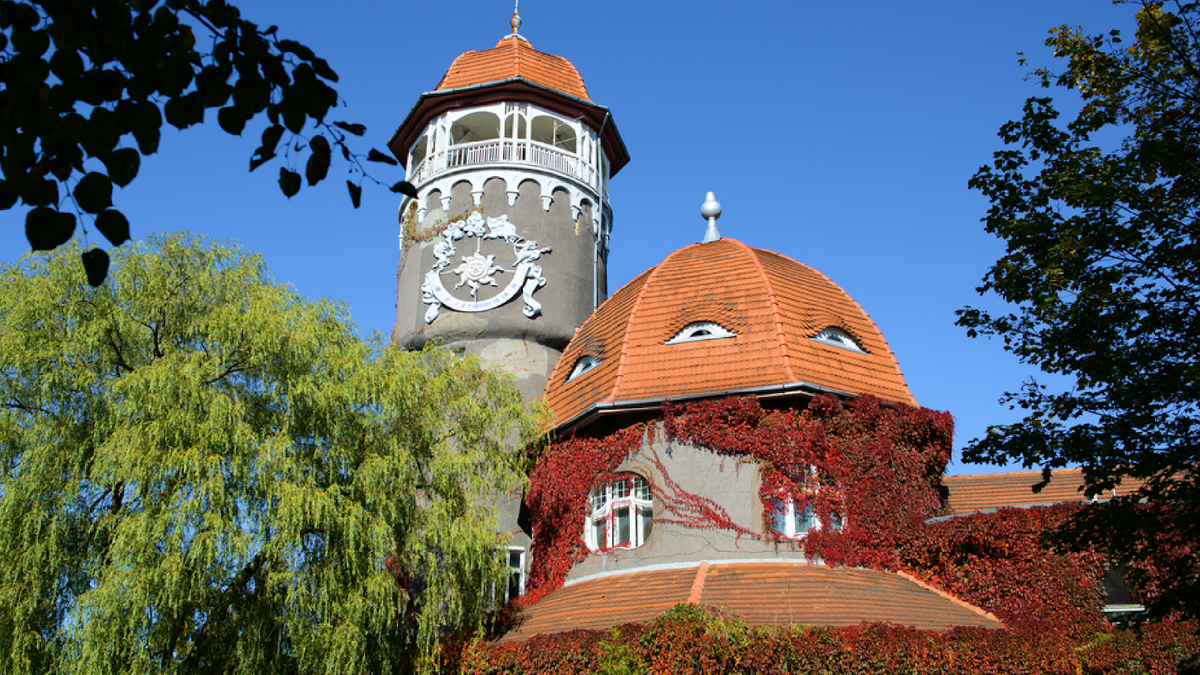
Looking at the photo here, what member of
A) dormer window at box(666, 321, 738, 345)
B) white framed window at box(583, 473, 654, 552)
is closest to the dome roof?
dormer window at box(666, 321, 738, 345)

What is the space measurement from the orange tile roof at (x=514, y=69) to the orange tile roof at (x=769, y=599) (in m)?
13.7

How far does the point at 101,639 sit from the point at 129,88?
9.08 meters

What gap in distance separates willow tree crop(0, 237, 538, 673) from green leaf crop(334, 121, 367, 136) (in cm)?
878

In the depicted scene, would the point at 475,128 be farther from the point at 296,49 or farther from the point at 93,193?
the point at 93,193

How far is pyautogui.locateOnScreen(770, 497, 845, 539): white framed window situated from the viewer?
1689 cm

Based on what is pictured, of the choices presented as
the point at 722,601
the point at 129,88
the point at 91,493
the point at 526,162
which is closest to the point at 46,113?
the point at 129,88

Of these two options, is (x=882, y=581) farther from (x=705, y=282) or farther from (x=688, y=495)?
(x=705, y=282)

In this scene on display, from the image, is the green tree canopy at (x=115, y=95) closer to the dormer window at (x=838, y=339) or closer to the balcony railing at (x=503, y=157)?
the dormer window at (x=838, y=339)

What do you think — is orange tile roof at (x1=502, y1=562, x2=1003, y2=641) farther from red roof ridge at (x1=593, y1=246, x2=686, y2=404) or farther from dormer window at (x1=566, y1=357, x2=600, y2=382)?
dormer window at (x1=566, y1=357, x2=600, y2=382)

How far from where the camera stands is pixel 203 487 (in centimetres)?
1270

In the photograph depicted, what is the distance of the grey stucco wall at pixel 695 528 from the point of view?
16734mm

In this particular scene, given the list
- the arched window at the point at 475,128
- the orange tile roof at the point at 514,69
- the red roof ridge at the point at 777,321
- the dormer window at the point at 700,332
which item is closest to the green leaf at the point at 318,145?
the red roof ridge at the point at 777,321

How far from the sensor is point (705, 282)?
2041cm

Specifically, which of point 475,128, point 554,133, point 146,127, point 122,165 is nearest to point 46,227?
point 122,165
